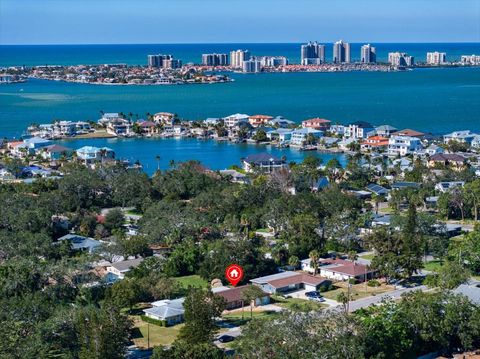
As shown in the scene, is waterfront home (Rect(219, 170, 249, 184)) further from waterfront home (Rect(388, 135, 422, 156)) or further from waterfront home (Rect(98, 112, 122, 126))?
waterfront home (Rect(98, 112, 122, 126))

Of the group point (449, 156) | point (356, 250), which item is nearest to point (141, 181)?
point (356, 250)

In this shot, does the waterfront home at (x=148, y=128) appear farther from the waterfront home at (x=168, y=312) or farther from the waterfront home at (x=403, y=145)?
the waterfront home at (x=168, y=312)

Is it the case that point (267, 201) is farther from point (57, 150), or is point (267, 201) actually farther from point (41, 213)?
point (57, 150)

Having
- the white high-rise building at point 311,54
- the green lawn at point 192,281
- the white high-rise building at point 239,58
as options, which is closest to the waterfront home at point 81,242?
the green lawn at point 192,281

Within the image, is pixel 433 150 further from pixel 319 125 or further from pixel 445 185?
pixel 319 125

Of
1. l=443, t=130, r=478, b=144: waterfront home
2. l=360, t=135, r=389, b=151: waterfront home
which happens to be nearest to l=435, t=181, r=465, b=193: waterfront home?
l=443, t=130, r=478, b=144: waterfront home

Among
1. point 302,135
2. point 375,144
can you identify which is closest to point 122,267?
point 375,144
